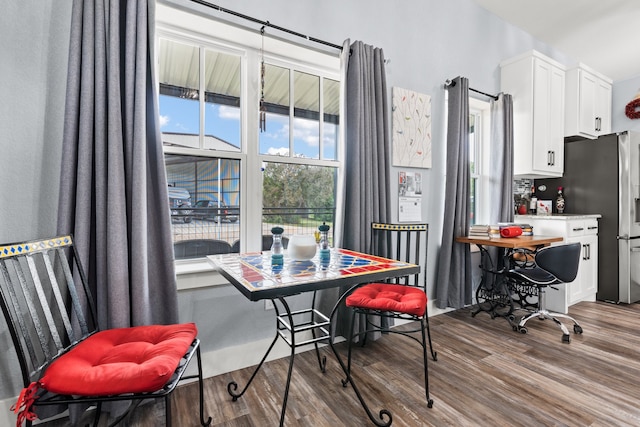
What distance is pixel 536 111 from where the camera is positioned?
11.3 ft

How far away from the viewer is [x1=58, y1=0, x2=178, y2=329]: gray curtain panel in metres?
1.54

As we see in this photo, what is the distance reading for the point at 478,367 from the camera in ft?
6.83

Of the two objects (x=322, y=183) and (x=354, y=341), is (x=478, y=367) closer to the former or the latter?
(x=354, y=341)

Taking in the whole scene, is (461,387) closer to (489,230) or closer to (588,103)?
(489,230)

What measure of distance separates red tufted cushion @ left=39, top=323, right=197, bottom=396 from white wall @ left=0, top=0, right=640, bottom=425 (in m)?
0.61

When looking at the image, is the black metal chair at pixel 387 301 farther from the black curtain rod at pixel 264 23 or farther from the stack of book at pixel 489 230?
the black curtain rod at pixel 264 23

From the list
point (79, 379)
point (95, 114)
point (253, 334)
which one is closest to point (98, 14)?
point (95, 114)

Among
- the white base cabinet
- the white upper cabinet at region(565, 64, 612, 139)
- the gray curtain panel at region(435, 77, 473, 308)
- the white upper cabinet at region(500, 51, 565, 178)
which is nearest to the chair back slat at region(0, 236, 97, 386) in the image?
the gray curtain panel at region(435, 77, 473, 308)

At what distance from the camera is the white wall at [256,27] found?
1534mm

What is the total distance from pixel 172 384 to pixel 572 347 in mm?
2744

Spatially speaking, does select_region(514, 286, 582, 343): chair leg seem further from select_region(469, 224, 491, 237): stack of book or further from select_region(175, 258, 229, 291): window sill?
select_region(175, 258, 229, 291): window sill

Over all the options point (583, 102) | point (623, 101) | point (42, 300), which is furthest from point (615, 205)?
point (42, 300)

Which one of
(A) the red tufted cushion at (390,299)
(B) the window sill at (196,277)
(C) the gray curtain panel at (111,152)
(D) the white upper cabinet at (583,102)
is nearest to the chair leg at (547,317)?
(A) the red tufted cushion at (390,299)

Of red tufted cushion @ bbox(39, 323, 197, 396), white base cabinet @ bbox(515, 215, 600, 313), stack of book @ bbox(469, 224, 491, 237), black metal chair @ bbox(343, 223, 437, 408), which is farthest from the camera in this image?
white base cabinet @ bbox(515, 215, 600, 313)
